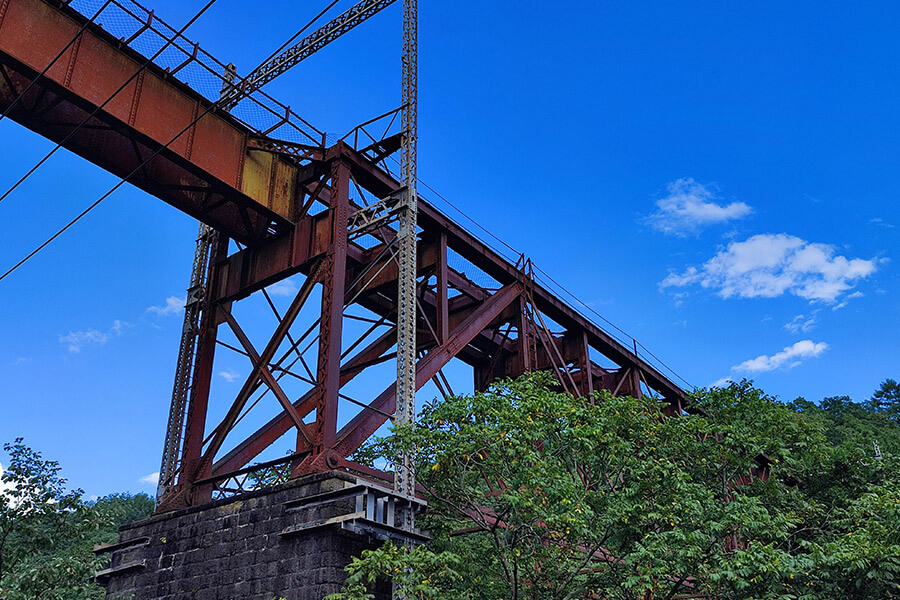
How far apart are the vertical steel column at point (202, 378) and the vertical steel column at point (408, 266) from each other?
5.47 meters

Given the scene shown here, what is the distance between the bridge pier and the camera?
14266 millimetres

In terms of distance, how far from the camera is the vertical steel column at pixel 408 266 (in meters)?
16.2

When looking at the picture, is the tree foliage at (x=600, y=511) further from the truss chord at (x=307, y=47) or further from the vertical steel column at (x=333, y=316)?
the truss chord at (x=307, y=47)

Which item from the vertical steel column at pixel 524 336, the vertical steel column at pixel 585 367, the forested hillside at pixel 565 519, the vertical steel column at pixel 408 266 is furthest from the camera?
the vertical steel column at pixel 585 367

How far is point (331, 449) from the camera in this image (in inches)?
632

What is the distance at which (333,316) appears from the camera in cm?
1708

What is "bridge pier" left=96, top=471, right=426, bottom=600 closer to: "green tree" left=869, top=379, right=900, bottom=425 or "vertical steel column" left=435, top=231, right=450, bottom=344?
"vertical steel column" left=435, top=231, right=450, bottom=344

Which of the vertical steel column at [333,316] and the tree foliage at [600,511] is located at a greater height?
the vertical steel column at [333,316]

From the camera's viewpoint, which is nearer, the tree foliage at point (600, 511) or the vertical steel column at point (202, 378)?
the tree foliage at point (600, 511)

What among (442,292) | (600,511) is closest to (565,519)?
(600,511)

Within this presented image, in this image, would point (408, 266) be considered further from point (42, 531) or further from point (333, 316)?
point (42, 531)

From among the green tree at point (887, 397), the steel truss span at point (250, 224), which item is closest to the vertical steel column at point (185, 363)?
the steel truss span at point (250, 224)

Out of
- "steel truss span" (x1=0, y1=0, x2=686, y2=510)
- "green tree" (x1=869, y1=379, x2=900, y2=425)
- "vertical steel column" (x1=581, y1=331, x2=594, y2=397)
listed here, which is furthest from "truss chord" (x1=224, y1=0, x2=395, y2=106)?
"green tree" (x1=869, y1=379, x2=900, y2=425)

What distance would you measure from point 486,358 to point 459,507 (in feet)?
36.2
